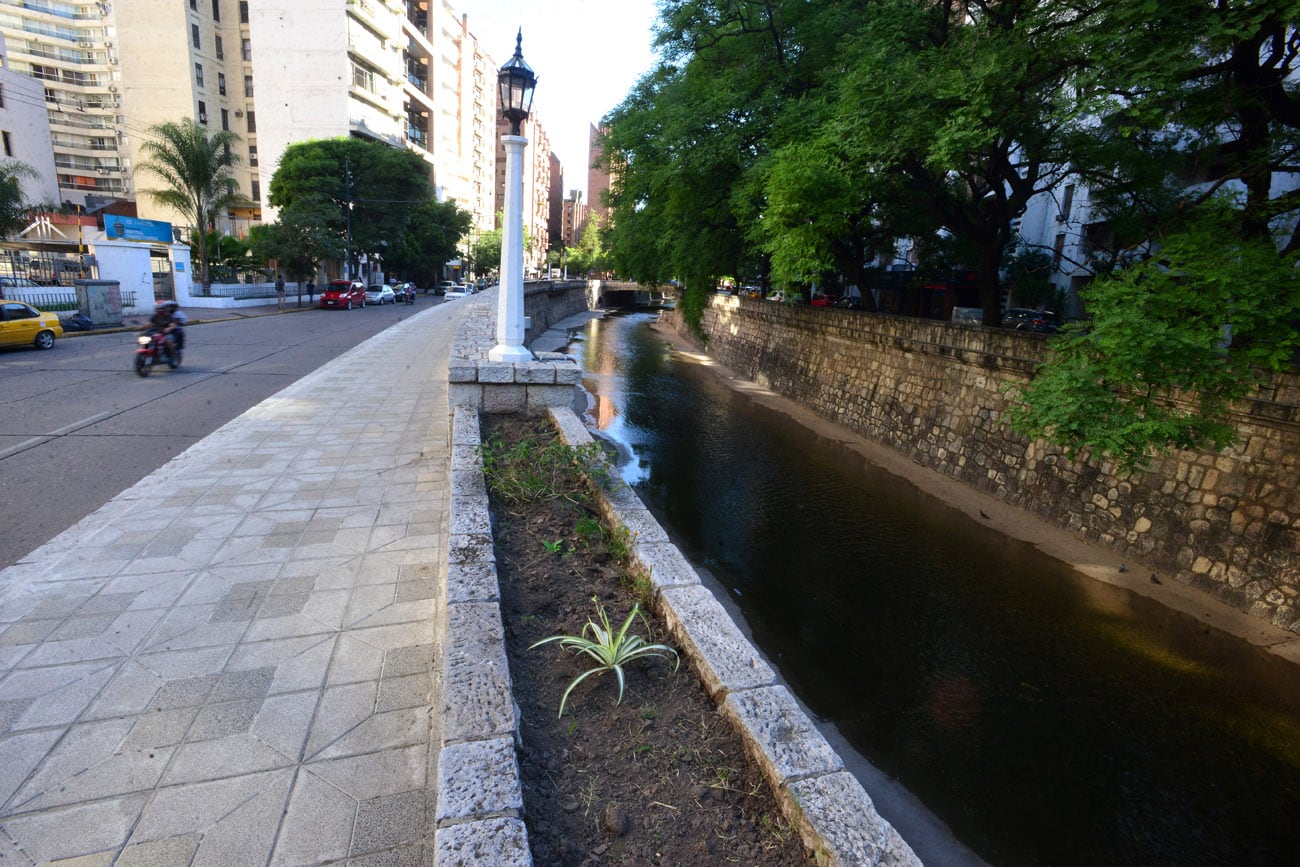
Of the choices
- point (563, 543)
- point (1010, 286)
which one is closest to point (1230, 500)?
point (563, 543)

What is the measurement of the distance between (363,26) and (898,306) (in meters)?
41.9

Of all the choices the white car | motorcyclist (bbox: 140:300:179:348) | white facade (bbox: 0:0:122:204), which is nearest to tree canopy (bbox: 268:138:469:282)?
the white car

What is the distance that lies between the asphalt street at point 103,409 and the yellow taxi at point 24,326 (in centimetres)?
29

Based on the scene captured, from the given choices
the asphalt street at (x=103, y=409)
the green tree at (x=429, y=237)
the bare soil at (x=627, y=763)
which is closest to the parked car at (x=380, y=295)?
the green tree at (x=429, y=237)

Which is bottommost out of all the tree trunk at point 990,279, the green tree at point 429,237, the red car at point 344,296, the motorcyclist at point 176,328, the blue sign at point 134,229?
the motorcyclist at point 176,328

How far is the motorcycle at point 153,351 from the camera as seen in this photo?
1213 cm

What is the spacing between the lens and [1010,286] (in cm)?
2350

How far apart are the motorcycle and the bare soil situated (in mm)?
12003

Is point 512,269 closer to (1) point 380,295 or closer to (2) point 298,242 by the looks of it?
(2) point 298,242

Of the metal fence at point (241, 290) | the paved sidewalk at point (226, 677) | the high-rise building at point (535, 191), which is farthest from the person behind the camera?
the high-rise building at point (535, 191)

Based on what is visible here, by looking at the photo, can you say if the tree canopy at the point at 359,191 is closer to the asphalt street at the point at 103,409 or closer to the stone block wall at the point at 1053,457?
the asphalt street at the point at 103,409

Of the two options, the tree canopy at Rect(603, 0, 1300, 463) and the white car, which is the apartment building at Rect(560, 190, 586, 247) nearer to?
the white car

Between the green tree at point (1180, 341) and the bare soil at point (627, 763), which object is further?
the green tree at point (1180, 341)

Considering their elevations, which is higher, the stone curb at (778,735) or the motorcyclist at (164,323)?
the motorcyclist at (164,323)
